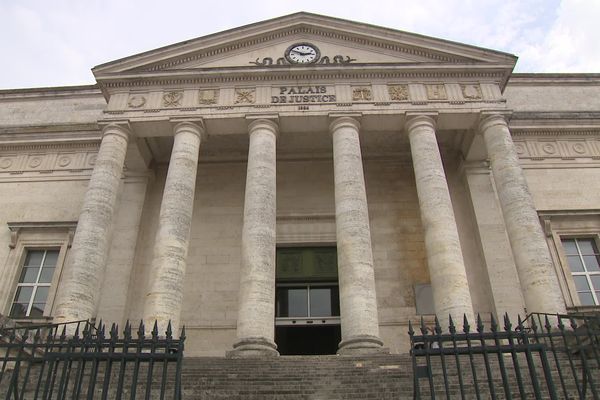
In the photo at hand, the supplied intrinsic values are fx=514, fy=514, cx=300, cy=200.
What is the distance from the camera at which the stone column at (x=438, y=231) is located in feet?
45.5

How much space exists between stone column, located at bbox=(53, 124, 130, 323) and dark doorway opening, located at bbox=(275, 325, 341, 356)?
6.87 metres

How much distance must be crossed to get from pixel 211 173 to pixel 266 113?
478 cm

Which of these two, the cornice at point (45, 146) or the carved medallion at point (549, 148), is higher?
the cornice at point (45, 146)

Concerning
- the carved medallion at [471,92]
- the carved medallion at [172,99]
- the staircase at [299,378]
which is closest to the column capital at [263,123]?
the carved medallion at [172,99]

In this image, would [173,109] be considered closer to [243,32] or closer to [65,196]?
[243,32]

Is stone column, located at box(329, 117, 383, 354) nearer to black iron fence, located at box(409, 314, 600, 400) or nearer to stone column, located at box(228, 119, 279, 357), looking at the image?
stone column, located at box(228, 119, 279, 357)

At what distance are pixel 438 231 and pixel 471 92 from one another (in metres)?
5.84

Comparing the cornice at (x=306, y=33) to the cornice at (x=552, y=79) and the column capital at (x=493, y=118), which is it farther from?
the cornice at (x=552, y=79)

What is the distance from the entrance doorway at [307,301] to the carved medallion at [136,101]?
292 inches

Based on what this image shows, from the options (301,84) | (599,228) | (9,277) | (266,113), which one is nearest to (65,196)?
(9,277)

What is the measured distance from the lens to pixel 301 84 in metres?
18.0

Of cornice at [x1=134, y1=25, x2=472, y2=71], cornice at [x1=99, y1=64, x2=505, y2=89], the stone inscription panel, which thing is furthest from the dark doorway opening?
cornice at [x1=134, y1=25, x2=472, y2=71]

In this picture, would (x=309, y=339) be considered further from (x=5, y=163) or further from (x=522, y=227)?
(x=5, y=163)

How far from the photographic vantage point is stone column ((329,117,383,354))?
43.7 feet
